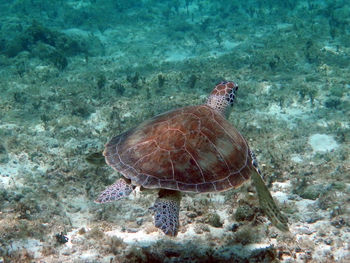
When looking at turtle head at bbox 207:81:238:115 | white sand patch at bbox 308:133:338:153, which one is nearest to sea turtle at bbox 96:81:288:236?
turtle head at bbox 207:81:238:115

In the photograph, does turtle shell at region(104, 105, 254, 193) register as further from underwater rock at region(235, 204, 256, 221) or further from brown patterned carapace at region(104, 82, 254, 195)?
underwater rock at region(235, 204, 256, 221)

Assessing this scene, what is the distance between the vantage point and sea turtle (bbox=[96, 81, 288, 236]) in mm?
3232

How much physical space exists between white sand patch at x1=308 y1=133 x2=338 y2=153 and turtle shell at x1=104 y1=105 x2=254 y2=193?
3.49 metres

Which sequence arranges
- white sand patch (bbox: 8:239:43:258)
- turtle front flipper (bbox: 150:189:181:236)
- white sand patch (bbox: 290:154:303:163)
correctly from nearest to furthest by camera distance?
turtle front flipper (bbox: 150:189:181:236) < white sand patch (bbox: 8:239:43:258) < white sand patch (bbox: 290:154:303:163)

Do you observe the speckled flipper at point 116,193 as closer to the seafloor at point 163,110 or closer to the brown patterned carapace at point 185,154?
the brown patterned carapace at point 185,154

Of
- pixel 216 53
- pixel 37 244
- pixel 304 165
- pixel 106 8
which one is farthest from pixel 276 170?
pixel 106 8

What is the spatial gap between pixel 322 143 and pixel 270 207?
3.94m

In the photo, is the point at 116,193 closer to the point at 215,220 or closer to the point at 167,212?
the point at 167,212

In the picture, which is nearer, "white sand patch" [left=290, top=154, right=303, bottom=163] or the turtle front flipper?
the turtle front flipper

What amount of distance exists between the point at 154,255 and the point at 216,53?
12.1 metres

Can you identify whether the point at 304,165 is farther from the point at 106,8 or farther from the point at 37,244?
the point at 106,8

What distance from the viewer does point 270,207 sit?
3.59 m

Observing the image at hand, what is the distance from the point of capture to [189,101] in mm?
8289

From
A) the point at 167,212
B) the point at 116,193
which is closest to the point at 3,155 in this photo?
the point at 116,193
